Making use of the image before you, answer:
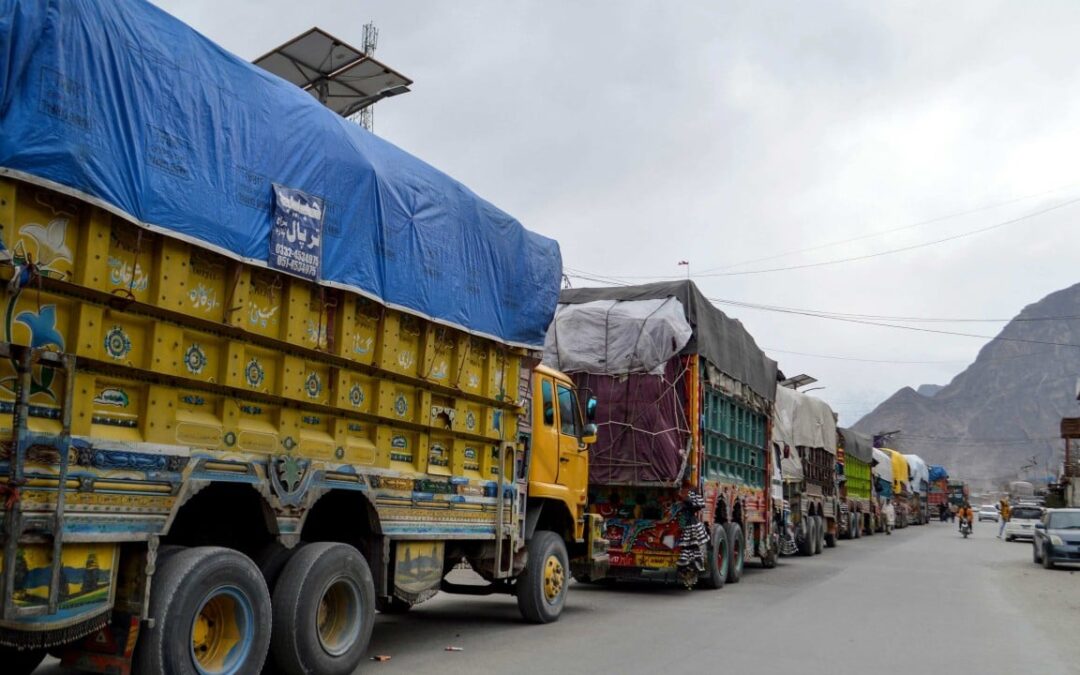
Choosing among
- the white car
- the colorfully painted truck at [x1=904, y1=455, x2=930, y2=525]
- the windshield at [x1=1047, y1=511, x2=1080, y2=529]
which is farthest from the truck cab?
the colorfully painted truck at [x1=904, y1=455, x2=930, y2=525]

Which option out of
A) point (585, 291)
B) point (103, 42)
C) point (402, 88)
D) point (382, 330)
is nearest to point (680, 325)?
point (585, 291)

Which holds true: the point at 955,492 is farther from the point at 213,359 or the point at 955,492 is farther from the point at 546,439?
the point at 213,359

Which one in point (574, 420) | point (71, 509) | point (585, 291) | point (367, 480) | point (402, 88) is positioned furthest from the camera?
point (585, 291)

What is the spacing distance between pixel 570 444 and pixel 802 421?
13.2 meters

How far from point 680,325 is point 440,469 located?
Result: 6411 mm

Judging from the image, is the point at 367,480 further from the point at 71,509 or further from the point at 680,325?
the point at 680,325

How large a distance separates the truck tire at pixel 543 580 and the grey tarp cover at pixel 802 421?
9436 millimetres

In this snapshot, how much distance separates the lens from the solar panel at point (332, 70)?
431 inches

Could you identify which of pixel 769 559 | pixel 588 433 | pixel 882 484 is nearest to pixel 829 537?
pixel 769 559

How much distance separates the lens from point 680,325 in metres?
13.3

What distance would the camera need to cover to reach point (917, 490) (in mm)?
52375

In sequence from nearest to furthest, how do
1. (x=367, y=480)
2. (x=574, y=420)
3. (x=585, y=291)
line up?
(x=367, y=480)
(x=574, y=420)
(x=585, y=291)

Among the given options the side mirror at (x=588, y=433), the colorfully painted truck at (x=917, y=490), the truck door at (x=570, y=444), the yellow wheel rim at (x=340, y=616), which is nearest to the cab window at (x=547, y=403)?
the truck door at (x=570, y=444)

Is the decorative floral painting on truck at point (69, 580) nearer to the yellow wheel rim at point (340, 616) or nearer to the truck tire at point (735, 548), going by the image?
the yellow wheel rim at point (340, 616)
